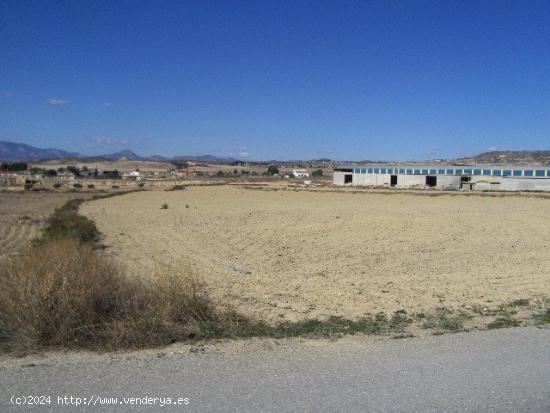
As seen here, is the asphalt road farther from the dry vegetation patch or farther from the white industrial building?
the white industrial building

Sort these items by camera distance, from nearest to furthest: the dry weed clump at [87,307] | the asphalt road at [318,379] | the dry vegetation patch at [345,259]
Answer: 1. the asphalt road at [318,379]
2. the dry weed clump at [87,307]
3. the dry vegetation patch at [345,259]

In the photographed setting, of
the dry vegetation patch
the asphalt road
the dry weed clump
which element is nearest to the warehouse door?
the dry vegetation patch

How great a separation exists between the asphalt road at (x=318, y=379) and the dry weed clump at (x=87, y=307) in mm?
602

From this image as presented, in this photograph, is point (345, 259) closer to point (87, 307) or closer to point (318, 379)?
point (87, 307)

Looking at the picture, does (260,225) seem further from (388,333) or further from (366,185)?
(366,185)

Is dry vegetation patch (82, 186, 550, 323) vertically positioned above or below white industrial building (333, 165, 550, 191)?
below

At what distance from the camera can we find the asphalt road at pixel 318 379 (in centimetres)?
513

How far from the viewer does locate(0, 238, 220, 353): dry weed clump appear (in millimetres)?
6895

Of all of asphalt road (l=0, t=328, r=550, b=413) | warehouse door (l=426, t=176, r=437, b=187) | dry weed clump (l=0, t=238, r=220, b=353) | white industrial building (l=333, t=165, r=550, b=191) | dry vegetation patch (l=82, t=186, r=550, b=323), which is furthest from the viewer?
warehouse door (l=426, t=176, r=437, b=187)

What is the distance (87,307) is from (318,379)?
338 cm

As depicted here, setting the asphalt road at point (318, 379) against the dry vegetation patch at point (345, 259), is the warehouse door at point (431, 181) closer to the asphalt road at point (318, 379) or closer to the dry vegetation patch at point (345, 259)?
the dry vegetation patch at point (345, 259)

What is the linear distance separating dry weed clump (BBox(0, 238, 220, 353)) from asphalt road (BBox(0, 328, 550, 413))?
0.60 meters

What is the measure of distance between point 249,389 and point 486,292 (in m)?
8.15

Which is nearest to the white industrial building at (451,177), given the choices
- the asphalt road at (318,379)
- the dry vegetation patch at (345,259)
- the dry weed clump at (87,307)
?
the dry vegetation patch at (345,259)
